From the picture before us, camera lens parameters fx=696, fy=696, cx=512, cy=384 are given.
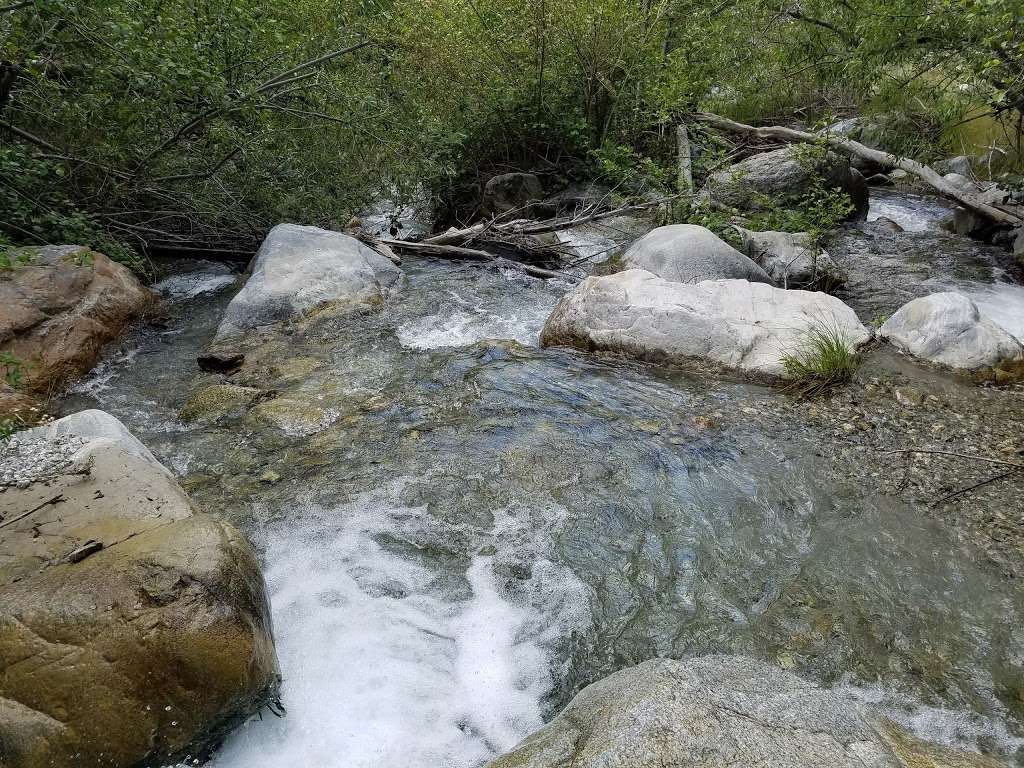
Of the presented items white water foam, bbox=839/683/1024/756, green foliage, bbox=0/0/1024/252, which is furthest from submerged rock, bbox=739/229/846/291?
white water foam, bbox=839/683/1024/756

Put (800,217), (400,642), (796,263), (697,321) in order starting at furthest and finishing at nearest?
(800,217), (796,263), (697,321), (400,642)

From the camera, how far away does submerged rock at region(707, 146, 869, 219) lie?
997 cm

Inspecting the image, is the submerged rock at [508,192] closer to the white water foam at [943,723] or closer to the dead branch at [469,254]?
the dead branch at [469,254]

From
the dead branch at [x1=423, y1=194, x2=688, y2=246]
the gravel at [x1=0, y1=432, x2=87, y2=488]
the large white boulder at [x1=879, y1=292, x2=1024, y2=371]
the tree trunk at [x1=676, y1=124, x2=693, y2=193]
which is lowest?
the dead branch at [x1=423, y1=194, x2=688, y2=246]

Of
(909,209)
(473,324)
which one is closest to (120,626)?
(473,324)

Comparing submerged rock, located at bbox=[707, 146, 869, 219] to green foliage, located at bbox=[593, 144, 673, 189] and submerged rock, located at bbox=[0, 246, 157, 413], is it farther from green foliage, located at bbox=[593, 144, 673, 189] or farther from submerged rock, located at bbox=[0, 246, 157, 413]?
submerged rock, located at bbox=[0, 246, 157, 413]

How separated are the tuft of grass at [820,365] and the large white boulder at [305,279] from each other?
4393 millimetres

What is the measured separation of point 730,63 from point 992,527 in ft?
31.7

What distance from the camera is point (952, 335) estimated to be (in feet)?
18.6

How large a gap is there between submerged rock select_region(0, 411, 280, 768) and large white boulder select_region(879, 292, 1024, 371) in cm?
536

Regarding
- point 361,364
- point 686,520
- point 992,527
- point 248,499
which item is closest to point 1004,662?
point 992,527

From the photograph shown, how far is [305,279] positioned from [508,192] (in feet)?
15.6

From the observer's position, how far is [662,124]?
11023 mm

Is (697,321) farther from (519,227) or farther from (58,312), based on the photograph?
(58,312)
